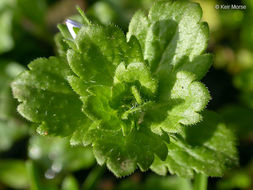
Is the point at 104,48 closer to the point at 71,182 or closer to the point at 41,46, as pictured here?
the point at 71,182

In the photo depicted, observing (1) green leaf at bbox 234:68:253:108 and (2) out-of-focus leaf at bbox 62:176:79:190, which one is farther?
(1) green leaf at bbox 234:68:253:108

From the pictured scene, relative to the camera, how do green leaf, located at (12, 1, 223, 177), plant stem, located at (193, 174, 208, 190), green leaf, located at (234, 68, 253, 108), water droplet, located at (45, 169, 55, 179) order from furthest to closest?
1. green leaf, located at (234, 68, 253, 108)
2. water droplet, located at (45, 169, 55, 179)
3. plant stem, located at (193, 174, 208, 190)
4. green leaf, located at (12, 1, 223, 177)

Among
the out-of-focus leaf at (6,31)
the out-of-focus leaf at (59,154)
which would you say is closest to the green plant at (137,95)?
the out-of-focus leaf at (59,154)

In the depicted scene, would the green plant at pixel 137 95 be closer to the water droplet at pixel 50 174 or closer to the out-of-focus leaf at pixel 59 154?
the out-of-focus leaf at pixel 59 154

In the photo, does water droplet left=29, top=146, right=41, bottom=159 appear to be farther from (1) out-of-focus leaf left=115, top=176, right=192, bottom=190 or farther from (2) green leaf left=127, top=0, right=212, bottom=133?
(2) green leaf left=127, top=0, right=212, bottom=133

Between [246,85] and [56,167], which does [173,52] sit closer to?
[246,85]

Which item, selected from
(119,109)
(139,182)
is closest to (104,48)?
(119,109)

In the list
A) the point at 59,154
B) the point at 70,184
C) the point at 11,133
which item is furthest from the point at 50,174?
the point at 11,133

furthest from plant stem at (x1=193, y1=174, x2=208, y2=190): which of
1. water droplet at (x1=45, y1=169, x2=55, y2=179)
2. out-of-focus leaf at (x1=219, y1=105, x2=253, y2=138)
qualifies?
water droplet at (x1=45, y1=169, x2=55, y2=179)
